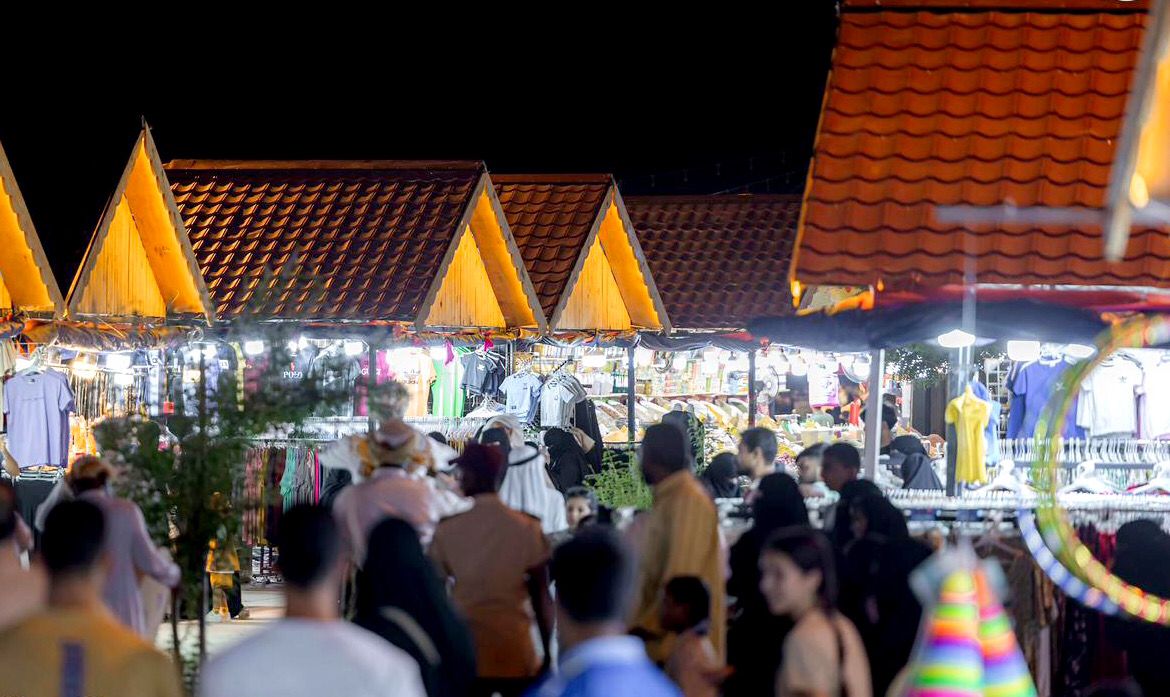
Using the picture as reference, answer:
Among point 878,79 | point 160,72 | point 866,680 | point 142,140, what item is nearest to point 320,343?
A: point 142,140

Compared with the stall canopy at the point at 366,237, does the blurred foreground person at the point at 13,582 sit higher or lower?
lower

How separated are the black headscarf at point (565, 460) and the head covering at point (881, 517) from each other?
7.78 m

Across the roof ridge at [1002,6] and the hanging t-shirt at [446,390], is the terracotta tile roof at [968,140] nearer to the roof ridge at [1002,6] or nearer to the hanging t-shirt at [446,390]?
the roof ridge at [1002,6]

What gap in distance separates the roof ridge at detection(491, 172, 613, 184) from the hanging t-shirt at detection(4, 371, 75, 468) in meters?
6.79

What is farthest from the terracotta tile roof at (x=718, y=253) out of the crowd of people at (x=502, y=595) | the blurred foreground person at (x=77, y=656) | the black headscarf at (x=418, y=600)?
→ the blurred foreground person at (x=77, y=656)

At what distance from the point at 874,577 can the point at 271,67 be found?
115 feet

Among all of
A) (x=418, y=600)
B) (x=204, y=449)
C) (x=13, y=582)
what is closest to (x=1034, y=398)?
(x=204, y=449)

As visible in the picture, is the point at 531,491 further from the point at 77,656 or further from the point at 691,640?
the point at 77,656

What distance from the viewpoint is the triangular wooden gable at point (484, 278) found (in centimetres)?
1633

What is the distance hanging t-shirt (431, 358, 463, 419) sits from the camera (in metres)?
18.7

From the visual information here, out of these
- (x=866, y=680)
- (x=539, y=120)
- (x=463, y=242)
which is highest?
(x=539, y=120)

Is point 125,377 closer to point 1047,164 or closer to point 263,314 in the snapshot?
point 263,314

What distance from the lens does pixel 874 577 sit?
7176 millimetres

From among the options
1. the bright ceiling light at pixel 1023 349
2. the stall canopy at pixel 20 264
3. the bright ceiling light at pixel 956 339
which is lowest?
the bright ceiling light at pixel 1023 349
